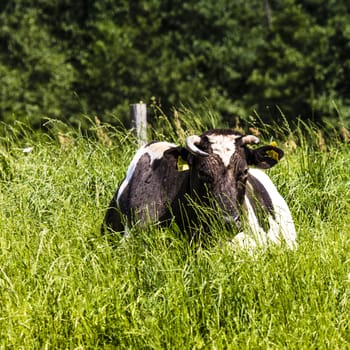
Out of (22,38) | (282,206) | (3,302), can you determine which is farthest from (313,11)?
(3,302)

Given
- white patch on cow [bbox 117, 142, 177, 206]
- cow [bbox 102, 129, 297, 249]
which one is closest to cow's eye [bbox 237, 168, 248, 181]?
cow [bbox 102, 129, 297, 249]

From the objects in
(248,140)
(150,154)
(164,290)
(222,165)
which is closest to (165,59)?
(150,154)

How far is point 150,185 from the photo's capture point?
642 cm

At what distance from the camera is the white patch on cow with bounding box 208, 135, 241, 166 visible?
19.4 ft

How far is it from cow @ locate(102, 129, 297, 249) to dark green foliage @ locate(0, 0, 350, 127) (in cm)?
1933

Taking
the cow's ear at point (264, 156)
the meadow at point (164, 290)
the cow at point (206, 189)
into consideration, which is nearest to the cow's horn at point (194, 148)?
the cow at point (206, 189)

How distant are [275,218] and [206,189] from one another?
2.12 ft

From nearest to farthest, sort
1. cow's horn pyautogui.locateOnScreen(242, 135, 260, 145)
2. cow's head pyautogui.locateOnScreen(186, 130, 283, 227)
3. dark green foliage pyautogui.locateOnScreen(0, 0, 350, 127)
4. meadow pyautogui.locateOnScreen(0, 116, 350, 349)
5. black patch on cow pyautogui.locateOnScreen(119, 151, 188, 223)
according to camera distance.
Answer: meadow pyautogui.locateOnScreen(0, 116, 350, 349) < cow's head pyautogui.locateOnScreen(186, 130, 283, 227) < cow's horn pyautogui.locateOnScreen(242, 135, 260, 145) < black patch on cow pyautogui.locateOnScreen(119, 151, 188, 223) < dark green foliage pyautogui.locateOnScreen(0, 0, 350, 127)

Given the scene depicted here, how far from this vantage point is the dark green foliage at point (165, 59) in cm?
2722

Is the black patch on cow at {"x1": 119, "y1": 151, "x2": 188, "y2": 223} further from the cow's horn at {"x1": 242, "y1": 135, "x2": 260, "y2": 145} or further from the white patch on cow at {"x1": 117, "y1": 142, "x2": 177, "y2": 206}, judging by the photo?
the cow's horn at {"x1": 242, "y1": 135, "x2": 260, "y2": 145}

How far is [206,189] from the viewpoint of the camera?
589 cm

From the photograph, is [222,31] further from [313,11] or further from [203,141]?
[203,141]

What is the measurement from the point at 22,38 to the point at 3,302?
23.0m

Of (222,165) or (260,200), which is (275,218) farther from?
(222,165)
